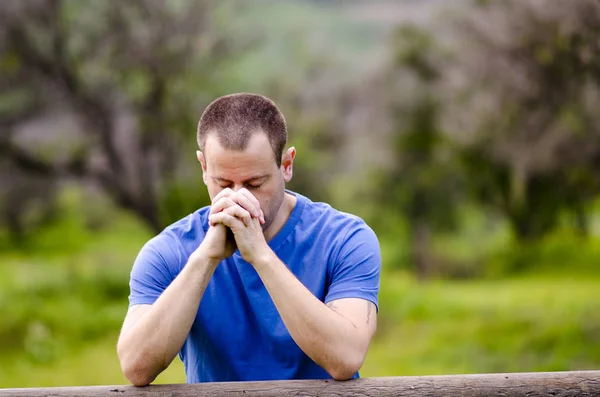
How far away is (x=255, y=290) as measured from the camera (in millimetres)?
2625

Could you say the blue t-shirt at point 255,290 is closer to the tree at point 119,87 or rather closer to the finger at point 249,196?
the finger at point 249,196

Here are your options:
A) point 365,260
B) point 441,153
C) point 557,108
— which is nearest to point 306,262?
point 365,260

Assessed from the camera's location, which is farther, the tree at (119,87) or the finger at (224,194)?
the tree at (119,87)

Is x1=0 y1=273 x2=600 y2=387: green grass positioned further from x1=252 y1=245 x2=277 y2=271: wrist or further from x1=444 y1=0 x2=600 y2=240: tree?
x1=252 y1=245 x2=277 y2=271: wrist

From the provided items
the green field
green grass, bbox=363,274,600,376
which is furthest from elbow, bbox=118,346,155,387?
green grass, bbox=363,274,600,376

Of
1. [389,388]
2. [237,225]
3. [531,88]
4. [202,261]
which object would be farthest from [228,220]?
[531,88]

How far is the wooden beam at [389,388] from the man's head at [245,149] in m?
0.61

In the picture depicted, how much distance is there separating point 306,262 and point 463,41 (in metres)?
8.74

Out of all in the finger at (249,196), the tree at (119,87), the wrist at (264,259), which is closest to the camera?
the wrist at (264,259)

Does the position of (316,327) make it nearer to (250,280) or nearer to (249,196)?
(250,280)

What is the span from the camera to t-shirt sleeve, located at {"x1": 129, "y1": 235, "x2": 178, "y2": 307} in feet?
8.43

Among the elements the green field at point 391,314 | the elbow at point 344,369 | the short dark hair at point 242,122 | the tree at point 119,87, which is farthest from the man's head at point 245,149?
the tree at point 119,87

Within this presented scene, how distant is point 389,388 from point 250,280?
60 cm

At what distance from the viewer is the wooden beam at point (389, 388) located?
2.35 m
